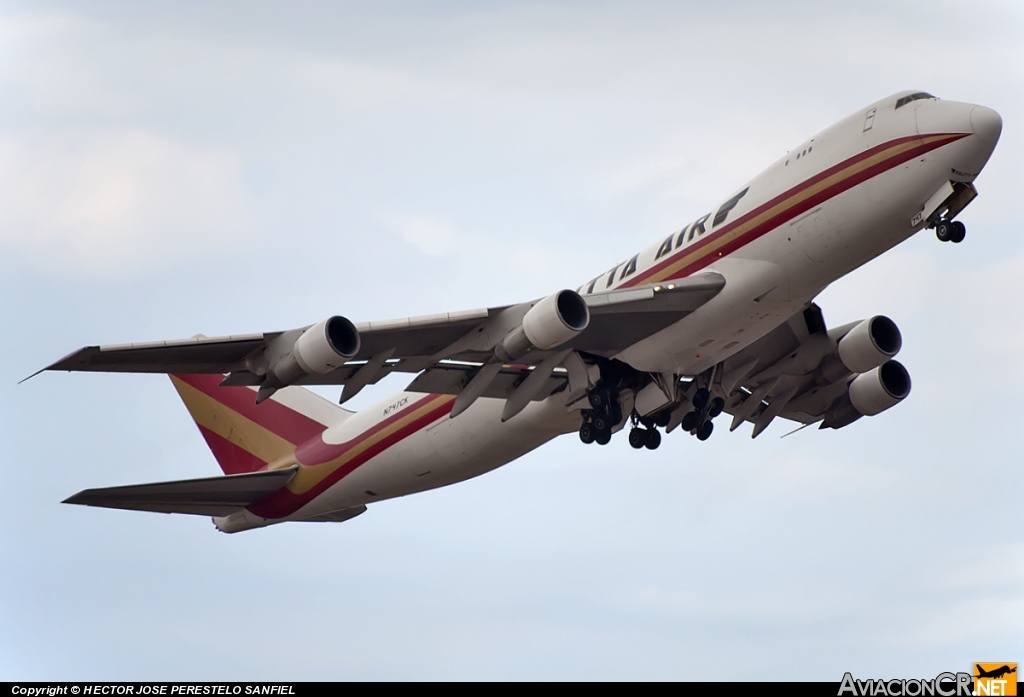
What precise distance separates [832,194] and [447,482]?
12.1 metres

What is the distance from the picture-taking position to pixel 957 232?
24.0 m

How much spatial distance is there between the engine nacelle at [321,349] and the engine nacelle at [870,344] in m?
12.7

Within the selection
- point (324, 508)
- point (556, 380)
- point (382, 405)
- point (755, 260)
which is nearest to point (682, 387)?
point (556, 380)

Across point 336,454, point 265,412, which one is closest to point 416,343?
point 336,454

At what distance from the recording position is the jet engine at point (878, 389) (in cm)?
3127

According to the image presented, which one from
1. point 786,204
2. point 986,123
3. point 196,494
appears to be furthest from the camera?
point 196,494

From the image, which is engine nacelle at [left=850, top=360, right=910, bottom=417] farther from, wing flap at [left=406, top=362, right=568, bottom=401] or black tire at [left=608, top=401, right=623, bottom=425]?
wing flap at [left=406, top=362, right=568, bottom=401]

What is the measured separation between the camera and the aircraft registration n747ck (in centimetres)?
2383

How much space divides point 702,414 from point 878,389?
5.21 meters

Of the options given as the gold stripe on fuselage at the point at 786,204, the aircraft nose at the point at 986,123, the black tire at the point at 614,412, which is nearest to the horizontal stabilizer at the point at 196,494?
the black tire at the point at 614,412

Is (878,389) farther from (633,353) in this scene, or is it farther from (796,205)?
(796,205)

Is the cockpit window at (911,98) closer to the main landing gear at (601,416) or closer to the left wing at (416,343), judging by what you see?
the left wing at (416,343)

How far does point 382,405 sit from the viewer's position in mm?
31547

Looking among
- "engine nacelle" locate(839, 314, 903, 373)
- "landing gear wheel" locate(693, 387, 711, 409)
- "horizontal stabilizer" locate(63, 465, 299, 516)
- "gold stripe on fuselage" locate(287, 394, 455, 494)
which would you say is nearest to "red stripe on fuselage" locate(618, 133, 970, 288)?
"landing gear wheel" locate(693, 387, 711, 409)
